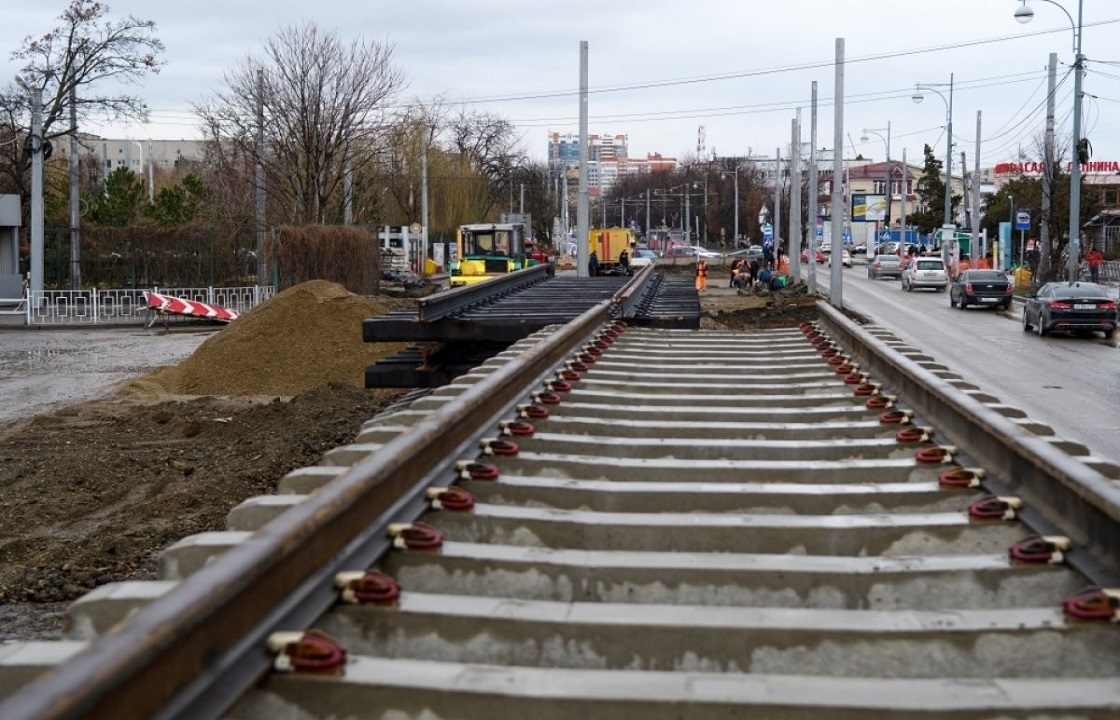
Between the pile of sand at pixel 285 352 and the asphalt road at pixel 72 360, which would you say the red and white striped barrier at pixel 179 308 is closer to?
the asphalt road at pixel 72 360

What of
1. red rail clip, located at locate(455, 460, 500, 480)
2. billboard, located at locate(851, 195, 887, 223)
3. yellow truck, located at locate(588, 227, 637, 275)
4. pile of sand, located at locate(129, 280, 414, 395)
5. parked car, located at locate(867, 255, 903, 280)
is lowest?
pile of sand, located at locate(129, 280, 414, 395)

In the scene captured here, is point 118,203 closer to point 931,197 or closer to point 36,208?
point 36,208

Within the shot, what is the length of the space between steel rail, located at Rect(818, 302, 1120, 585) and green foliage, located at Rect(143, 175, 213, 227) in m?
59.3

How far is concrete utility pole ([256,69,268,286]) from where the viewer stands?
1783 inches

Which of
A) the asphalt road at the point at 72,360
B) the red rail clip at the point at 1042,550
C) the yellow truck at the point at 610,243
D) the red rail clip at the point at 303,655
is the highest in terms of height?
the yellow truck at the point at 610,243

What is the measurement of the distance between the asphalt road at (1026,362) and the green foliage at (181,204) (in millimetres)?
33543

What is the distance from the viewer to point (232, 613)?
3.29 meters

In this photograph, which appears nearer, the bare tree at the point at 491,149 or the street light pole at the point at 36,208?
the street light pole at the point at 36,208

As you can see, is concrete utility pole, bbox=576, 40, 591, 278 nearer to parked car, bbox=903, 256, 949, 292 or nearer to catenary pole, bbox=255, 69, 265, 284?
catenary pole, bbox=255, 69, 265, 284

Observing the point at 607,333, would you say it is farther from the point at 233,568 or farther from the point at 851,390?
the point at 233,568

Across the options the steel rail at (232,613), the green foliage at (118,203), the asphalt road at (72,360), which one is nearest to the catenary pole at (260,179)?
the asphalt road at (72,360)

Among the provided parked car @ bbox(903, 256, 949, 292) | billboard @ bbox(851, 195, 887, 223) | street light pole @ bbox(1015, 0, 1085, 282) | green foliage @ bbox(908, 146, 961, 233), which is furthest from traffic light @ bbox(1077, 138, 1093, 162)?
billboard @ bbox(851, 195, 887, 223)

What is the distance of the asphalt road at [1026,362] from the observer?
19430 mm

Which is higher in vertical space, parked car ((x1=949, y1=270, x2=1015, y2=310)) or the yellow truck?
the yellow truck
